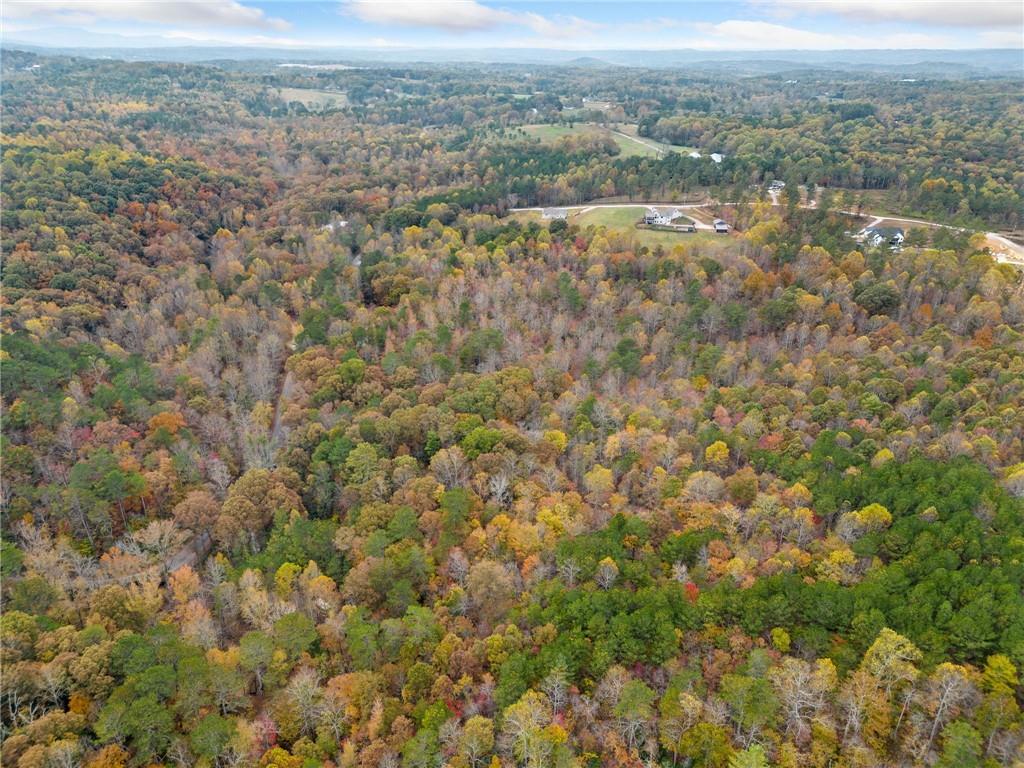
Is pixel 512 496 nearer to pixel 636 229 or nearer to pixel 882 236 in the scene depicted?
pixel 636 229

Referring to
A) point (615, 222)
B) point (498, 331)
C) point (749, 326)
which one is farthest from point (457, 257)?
point (749, 326)

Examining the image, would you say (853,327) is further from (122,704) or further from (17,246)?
(17,246)

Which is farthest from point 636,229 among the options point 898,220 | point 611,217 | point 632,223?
point 898,220

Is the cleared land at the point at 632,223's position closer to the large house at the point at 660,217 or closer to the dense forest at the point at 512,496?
the large house at the point at 660,217

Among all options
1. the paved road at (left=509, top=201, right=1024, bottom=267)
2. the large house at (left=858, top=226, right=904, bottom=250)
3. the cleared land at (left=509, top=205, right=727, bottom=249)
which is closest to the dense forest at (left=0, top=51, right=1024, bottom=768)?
the paved road at (left=509, top=201, right=1024, bottom=267)

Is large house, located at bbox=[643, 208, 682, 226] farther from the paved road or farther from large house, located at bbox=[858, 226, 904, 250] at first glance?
large house, located at bbox=[858, 226, 904, 250]
